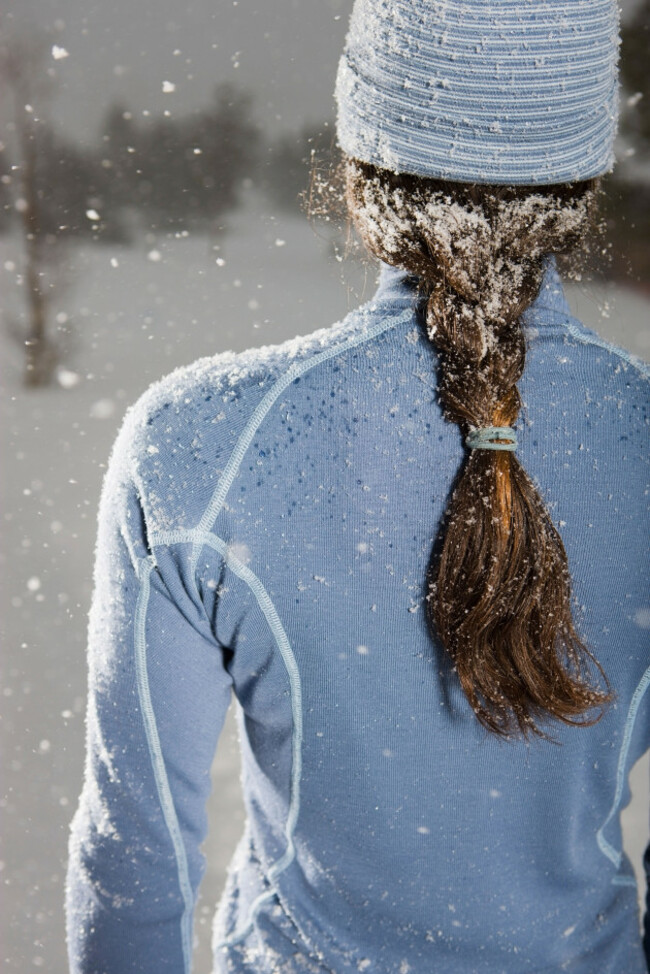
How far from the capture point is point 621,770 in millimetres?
753

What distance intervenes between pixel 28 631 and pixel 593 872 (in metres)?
1.06

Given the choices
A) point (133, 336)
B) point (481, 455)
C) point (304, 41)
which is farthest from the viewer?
point (133, 336)

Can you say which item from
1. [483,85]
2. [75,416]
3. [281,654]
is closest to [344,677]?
[281,654]

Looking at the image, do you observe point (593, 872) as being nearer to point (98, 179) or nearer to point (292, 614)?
point (292, 614)

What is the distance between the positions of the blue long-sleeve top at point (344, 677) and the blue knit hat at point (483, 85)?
0.09 meters

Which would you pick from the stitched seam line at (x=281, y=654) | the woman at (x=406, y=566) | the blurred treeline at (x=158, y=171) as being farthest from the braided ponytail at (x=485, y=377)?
the blurred treeline at (x=158, y=171)

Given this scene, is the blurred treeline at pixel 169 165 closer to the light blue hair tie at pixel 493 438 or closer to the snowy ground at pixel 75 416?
the snowy ground at pixel 75 416

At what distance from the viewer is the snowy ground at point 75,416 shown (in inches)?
55.1

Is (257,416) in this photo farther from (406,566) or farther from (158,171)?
(158,171)

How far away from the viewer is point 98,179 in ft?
4.38

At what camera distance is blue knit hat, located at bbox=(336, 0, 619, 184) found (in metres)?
0.54

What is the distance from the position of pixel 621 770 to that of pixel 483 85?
22.7 inches

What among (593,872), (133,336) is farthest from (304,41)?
(593,872)

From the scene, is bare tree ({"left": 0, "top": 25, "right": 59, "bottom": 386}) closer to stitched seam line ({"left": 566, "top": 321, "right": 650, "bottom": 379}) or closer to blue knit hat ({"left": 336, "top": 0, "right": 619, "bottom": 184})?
blue knit hat ({"left": 336, "top": 0, "right": 619, "bottom": 184})
